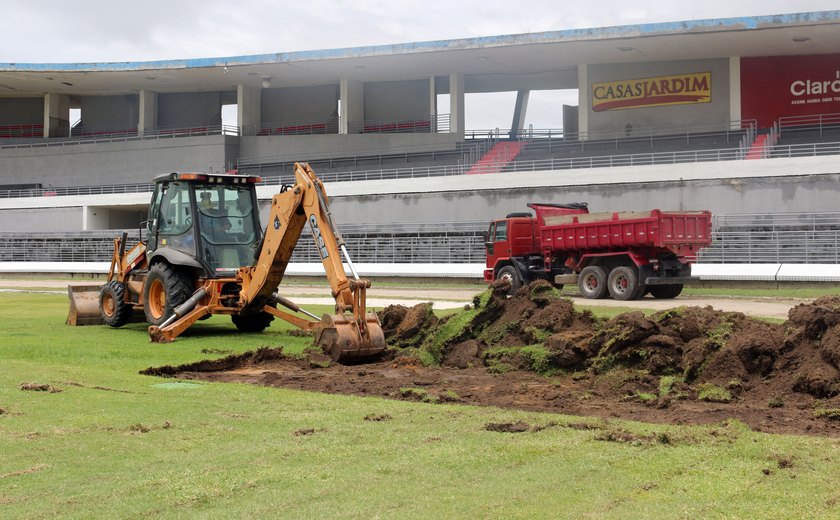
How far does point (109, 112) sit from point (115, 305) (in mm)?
54648

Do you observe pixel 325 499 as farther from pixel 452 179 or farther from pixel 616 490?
pixel 452 179

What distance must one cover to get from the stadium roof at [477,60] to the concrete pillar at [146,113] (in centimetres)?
→ 119

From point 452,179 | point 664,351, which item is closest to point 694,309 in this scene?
point 664,351

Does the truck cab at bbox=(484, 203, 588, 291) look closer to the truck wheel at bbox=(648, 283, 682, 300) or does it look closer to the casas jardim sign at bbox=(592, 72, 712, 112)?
the truck wheel at bbox=(648, 283, 682, 300)

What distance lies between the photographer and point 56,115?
67.7 meters

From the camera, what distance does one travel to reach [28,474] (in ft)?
20.1

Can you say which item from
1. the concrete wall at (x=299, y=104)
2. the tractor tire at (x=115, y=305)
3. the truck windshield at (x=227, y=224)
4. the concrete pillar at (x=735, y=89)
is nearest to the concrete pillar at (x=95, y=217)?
the concrete wall at (x=299, y=104)

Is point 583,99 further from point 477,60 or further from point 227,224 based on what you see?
point 227,224

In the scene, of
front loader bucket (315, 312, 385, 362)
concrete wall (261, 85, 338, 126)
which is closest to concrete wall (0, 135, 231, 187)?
concrete wall (261, 85, 338, 126)

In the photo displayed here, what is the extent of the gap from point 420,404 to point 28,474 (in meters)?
4.13

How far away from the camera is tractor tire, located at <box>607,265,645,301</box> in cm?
2650

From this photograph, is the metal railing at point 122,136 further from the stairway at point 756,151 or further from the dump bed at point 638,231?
the dump bed at point 638,231

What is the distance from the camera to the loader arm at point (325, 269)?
1249cm

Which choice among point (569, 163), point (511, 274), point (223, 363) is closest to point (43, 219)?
point (569, 163)
